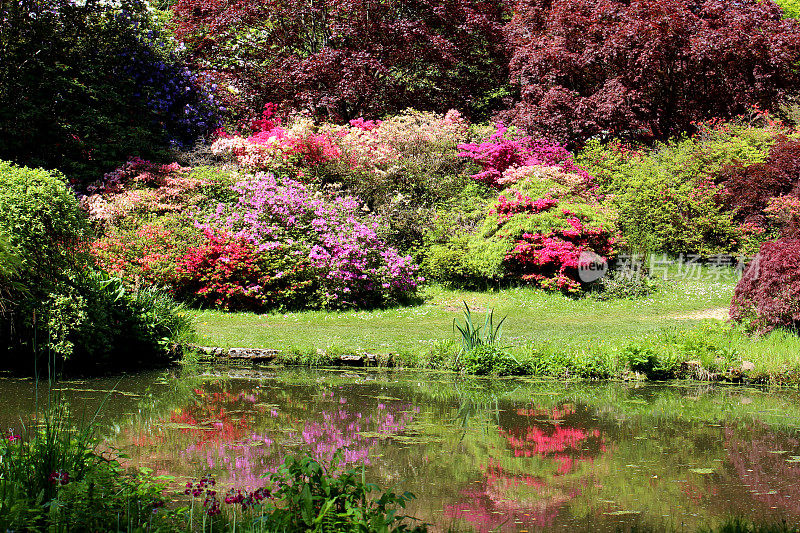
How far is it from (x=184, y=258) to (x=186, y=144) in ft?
21.9

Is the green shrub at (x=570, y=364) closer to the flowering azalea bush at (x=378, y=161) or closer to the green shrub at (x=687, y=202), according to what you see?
the flowering azalea bush at (x=378, y=161)

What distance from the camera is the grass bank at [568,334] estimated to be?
848 cm

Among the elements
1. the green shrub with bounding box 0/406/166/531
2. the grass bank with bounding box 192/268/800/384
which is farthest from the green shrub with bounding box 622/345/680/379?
the green shrub with bounding box 0/406/166/531

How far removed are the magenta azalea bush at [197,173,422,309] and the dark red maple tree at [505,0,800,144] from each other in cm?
745

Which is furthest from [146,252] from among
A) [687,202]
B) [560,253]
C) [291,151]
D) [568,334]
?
[687,202]

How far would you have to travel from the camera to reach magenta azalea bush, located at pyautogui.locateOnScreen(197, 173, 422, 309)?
13711 millimetres

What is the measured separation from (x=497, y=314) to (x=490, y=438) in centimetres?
776

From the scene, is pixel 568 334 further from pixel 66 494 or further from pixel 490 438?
pixel 66 494

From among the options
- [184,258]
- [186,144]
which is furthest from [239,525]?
[186,144]

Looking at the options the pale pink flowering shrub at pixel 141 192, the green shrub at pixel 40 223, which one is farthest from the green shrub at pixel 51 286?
the pale pink flowering shrub at pixel 141 192

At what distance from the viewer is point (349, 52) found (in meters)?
20.1

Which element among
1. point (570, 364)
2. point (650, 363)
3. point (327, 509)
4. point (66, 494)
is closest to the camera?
point (327, 509)

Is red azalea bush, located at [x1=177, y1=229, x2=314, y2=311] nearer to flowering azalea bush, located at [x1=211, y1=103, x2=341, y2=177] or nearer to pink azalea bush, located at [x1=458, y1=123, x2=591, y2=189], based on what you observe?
flowering azalea bush, located at [x1=211, y1=103, x2=341, y2=177]

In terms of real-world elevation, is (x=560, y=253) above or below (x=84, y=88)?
below
